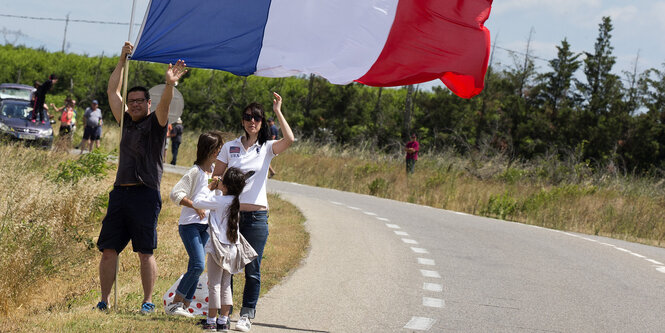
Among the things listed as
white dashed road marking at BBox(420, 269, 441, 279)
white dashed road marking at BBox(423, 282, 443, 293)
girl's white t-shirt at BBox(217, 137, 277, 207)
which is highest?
girl's white t-shirt at BBox(217, 137, 277, 207)

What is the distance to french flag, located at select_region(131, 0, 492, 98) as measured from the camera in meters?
8.18

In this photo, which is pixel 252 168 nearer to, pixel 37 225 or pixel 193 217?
pixel 193 217

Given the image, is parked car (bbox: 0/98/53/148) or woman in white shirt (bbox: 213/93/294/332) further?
parked car (bbox: 0/98/53/148)

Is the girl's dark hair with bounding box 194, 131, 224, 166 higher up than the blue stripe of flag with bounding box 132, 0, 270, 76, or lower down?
lower down

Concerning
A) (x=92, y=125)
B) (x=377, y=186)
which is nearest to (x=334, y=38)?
(x=377, y=186)

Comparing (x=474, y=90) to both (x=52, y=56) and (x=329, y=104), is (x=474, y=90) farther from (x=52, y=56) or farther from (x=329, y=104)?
(x=52, y=56)

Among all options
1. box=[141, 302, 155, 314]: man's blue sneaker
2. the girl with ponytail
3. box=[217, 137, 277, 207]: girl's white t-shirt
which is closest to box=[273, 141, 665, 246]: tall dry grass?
box=[217, 137, 277, 207]: girl's white t-shirt

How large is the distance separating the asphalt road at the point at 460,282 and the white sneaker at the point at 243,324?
0.67 feet

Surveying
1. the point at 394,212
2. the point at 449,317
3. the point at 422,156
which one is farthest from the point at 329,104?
the point at 449,317

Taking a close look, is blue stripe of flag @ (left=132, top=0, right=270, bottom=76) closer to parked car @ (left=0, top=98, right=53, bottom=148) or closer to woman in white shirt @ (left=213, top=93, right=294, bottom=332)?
woman in white shirt @ (left=213, top=93, right=294, bottom=332)

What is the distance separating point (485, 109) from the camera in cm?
5891

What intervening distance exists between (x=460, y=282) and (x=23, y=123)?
23.7 meters

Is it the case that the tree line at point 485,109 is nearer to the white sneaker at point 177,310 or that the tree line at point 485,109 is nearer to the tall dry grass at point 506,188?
the tall dry grass at point 506,188

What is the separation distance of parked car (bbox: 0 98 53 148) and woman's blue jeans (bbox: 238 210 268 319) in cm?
2312
